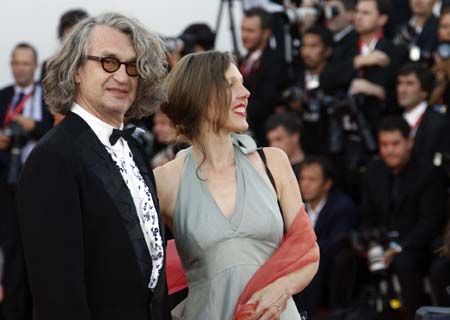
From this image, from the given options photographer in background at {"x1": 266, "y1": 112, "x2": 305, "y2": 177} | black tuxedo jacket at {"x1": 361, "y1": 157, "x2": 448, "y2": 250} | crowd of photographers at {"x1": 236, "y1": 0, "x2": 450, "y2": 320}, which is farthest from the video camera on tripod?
black tuxedo jacket at {"x1": 361, "y1": 157, "x2": 448, "y2": 250}

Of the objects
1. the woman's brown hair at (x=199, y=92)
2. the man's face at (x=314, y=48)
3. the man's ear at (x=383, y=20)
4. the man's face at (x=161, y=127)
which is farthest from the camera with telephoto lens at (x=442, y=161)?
the woman's brown hair at (x=199, y=92)

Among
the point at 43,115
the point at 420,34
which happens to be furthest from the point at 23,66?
the point at 420,34

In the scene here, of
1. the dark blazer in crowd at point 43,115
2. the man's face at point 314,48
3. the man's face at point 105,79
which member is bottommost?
the dark blazer in crowd at point 43,115

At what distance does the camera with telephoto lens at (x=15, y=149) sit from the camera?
7848 millimetres

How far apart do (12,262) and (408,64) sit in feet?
10.0

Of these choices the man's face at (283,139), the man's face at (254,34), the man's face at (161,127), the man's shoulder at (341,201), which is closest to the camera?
the man's shoulder at (341,201)

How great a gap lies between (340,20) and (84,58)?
639cm

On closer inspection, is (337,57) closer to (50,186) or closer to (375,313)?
(375,313)

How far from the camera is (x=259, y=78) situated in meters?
8.52

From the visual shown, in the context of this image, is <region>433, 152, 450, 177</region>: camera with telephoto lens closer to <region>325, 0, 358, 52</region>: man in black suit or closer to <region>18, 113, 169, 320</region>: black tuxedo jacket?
<region>325, 0, 358, 52</region>: man in black suit

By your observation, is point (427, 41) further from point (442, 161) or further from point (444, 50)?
point (442, 161)

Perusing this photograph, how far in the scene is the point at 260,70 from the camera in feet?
28.0

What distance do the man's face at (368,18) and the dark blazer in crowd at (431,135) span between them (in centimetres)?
110

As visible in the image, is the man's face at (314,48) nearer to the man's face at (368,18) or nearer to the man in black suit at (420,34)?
the man's face at (368,18)
